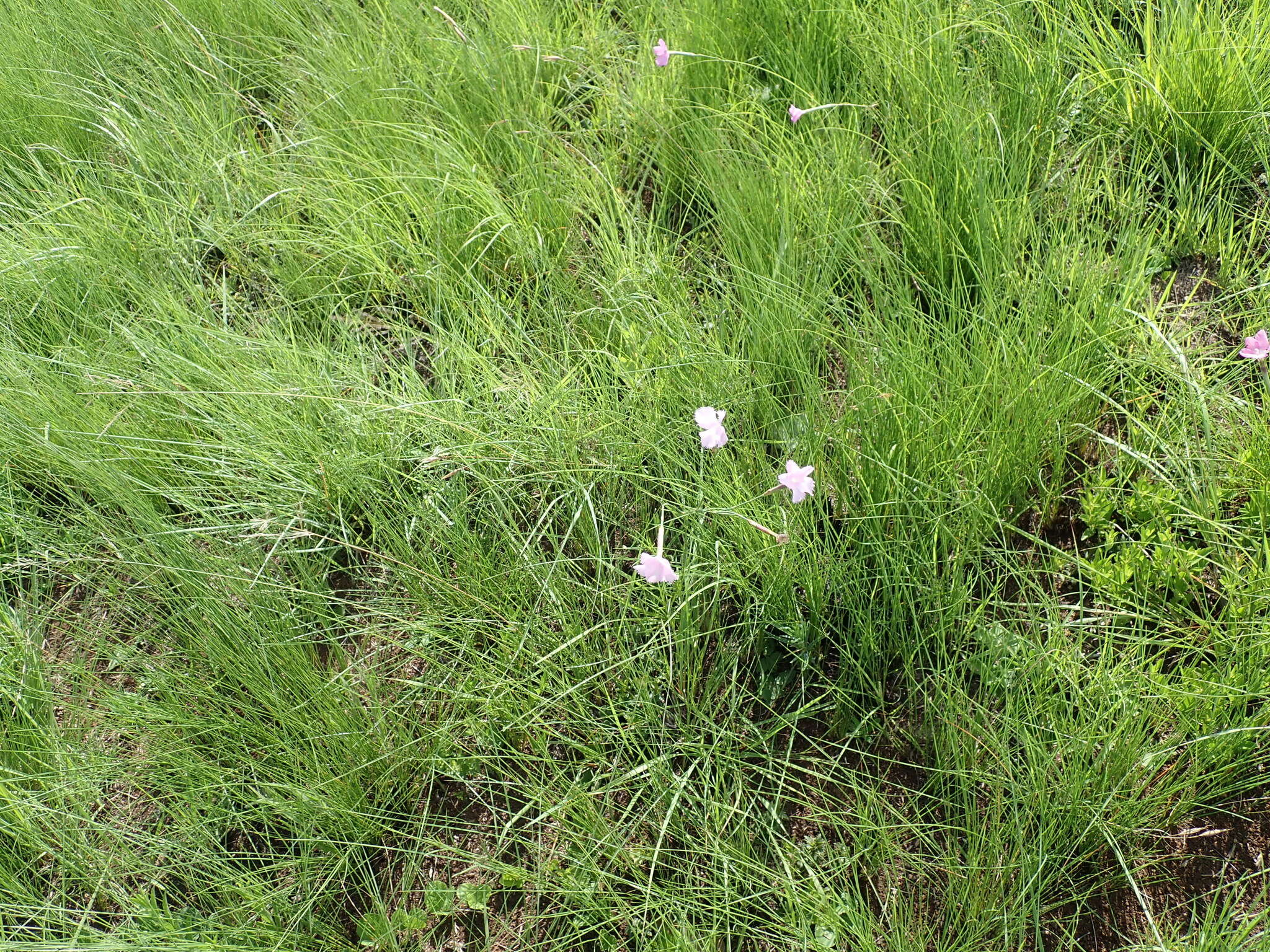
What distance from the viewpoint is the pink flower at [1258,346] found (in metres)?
1.64

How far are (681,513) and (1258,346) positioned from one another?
1.03 m

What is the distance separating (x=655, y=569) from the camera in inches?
60.1

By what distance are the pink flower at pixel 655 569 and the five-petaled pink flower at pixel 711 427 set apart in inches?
8.6

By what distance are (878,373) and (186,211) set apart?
6.10 ft

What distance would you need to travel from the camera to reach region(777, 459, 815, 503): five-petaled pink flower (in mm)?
1536

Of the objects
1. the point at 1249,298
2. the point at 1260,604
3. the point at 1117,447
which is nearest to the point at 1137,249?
the point at 1249,298

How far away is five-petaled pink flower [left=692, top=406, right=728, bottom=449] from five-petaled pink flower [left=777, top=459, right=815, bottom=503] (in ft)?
0.45

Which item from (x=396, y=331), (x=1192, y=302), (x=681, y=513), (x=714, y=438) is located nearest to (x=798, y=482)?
(x=714, y=438)

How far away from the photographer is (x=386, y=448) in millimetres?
1956

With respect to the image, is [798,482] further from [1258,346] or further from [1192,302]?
[1192,302]

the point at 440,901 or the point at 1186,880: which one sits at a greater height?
the point at 1186,880

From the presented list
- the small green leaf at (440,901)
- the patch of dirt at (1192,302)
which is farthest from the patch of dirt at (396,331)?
the patch of dirt at (1192,302)

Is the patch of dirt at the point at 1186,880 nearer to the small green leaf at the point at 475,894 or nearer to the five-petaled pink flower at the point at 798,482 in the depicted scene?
the five-petaled pink flower at the point at 798,482

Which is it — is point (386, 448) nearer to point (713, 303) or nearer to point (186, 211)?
point (713, 303)
